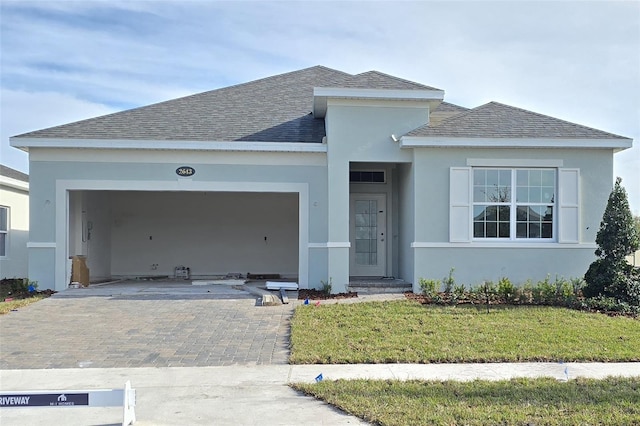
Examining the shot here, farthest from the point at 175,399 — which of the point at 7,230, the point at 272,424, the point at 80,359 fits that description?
the point at 7,230

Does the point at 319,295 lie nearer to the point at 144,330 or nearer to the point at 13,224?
the point at 144,330

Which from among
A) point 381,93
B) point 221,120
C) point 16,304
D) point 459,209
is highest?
point 381,93

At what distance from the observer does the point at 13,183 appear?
17484 millimetres

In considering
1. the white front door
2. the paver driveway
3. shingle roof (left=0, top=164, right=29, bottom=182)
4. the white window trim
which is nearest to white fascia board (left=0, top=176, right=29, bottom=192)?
shingle roof (left=0, top=164, right=29, bottom=182)

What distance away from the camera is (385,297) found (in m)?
12.5

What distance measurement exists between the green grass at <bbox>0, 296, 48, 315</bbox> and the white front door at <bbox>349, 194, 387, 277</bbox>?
767 centimetres

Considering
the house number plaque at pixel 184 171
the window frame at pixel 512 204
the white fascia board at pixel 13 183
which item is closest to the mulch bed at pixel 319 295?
the window frame at pixel 512 204

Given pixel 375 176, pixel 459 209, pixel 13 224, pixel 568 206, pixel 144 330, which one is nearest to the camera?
pixel 144 330

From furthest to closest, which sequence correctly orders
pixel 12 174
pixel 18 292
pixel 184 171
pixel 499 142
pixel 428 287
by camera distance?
pixel 12 174 < pixel 184 171 < pixel 18 292 < pixel 499 142 < pixel 428 287

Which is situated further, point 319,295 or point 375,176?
point 375,176

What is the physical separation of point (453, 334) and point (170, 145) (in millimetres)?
8095

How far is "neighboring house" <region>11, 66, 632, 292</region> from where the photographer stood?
43.2 feet

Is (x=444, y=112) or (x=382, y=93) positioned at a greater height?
(x=444, y=112)

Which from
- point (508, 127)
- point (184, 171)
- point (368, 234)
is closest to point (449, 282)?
point (368, 234)
